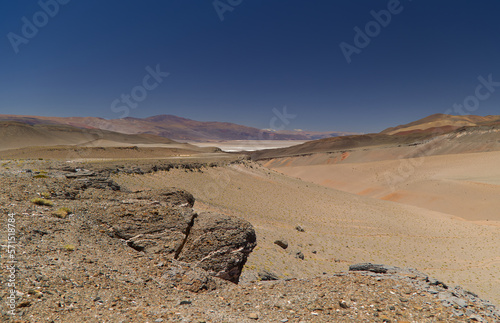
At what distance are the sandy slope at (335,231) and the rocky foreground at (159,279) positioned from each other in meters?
1.97

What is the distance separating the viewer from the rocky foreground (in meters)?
3.43

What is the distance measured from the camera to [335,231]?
1611 cm

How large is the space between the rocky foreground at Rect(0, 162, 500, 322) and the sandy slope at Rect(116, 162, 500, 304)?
197 centimetres

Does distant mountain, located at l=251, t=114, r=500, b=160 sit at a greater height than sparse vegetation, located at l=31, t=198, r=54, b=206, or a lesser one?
greater

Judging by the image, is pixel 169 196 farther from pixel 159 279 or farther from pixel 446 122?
pixel 446 122

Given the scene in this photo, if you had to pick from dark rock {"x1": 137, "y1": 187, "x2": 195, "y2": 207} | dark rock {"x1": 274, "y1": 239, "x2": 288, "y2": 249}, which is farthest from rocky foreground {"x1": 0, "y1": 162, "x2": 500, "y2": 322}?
dark rock {"x1": 274, "y1": 239, "x2": 288, "y2": 249}

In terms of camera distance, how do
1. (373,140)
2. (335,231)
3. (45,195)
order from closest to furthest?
(45,195)
(335,231)
(373,140)

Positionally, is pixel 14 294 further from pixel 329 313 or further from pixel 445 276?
pixel 445 276

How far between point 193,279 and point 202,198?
1204 centimetres

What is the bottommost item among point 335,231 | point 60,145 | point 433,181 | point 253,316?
point 335,231

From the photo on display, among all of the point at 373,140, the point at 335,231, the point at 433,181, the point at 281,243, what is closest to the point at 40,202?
the point at 281,243

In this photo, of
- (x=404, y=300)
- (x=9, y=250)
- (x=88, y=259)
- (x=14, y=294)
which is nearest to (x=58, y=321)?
(x=14, y=294)

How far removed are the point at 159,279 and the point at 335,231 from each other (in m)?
14.0

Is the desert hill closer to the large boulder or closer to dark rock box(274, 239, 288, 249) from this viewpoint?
dark rock box(274, 239, 288, 249)
